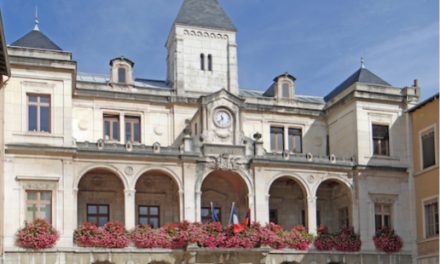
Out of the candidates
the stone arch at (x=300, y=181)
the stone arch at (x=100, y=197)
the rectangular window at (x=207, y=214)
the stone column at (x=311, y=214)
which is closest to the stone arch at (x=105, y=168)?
the stone arch at (x=100, y=197)

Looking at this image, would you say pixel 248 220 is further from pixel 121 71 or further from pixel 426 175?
pixel 121 71

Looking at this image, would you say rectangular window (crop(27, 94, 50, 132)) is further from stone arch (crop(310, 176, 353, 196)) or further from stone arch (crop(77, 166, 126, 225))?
stone arch (crop(310, 176, 353, 196))

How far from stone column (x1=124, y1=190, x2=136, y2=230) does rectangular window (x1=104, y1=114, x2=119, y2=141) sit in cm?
391

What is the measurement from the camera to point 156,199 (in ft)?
129

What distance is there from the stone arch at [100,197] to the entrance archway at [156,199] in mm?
940

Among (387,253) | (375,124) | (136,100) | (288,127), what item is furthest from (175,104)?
(387,253)

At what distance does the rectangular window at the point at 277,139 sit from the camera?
140 ft

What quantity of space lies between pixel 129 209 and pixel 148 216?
2607 mm

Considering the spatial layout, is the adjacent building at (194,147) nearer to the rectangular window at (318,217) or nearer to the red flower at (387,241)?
the rectangular window at (318,217)

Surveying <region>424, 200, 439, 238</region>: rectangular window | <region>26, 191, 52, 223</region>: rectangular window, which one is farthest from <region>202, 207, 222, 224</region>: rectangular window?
<region>424, 200, 439, 238</region>: rectangular window

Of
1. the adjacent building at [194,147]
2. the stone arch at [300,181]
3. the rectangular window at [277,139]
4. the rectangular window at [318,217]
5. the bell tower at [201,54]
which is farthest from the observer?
the rectangular window at [277,139]

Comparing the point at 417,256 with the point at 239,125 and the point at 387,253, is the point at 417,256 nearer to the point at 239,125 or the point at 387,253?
the point at 387,253

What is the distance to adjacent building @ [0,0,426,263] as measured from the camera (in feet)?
115

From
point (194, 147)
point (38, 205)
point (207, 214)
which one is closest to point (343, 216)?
point (207, 214)
